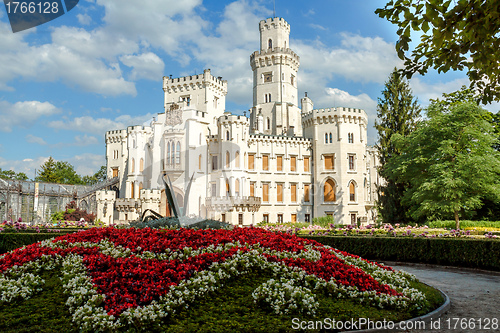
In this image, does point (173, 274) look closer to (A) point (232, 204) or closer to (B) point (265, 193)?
(A) point (232, 204)

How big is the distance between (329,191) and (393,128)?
37.1ft

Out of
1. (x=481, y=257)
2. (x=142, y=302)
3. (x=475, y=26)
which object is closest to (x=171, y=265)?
(x=142, y=302)

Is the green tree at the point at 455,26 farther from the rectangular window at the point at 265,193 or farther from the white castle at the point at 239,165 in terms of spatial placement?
the rectangular window at the point at 265,193

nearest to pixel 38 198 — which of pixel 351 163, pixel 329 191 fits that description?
pixel 329 191

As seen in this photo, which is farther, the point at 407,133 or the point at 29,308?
the point at 407,133

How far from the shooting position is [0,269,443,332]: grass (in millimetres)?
6758

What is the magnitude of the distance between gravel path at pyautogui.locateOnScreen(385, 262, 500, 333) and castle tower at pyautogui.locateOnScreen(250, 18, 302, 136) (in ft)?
128

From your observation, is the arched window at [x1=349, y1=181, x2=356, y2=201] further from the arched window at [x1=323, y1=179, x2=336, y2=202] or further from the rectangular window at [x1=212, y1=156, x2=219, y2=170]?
the rectangular window at [x1=212, y1=156, x2=219, y2=170]

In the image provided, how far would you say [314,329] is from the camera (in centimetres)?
683

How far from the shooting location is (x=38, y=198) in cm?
5300

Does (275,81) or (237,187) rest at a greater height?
(275,81)

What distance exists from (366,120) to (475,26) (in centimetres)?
4297

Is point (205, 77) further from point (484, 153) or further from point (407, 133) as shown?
point (484, 153)

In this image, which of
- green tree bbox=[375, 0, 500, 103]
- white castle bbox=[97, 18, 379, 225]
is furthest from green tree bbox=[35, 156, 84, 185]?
green tree bbox=[375, 0, 500, 103]
